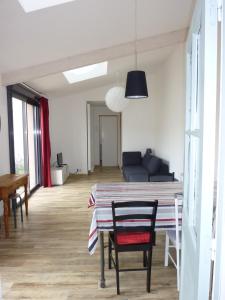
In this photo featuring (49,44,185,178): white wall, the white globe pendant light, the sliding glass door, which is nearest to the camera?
the sliding glass door

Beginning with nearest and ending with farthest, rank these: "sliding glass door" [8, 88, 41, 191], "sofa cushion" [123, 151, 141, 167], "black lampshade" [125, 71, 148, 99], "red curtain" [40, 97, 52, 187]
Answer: "black lampshade" [125, 71, 148, 99] → "sliding glass door" [8, 88, 41, 191] → "red curtain" [40, 97, 52, 187] → "sofa cushion" [123, 151, 141, 167]

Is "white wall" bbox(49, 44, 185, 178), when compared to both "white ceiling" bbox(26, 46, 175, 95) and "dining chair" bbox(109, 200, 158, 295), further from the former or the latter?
"dining chair" bbox(109, 200, 158, 295)

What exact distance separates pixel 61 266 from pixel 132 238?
988 millimetres

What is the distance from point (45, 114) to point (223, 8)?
6111 mm

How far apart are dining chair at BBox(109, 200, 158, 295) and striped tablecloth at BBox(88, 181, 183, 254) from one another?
118 mm

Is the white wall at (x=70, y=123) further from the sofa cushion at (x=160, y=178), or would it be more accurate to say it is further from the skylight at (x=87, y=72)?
the sofa cushion at (x=160, y=178)

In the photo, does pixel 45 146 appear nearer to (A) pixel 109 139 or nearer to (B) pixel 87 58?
(B) pixel 87 58

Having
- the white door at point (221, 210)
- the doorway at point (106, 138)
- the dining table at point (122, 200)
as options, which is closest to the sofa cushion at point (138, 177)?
the dining table at point (122, 200)

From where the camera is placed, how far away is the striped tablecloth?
2.37 meters

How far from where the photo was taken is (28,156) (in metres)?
5.99

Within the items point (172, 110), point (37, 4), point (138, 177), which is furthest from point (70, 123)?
point (37, 4)

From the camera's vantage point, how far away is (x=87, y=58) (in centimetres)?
420

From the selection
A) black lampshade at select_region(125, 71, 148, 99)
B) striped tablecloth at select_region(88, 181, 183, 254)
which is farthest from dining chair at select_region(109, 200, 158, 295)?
black lampshade at select_region(125, 71, 148, 99)

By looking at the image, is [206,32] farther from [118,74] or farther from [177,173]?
[118,74]
